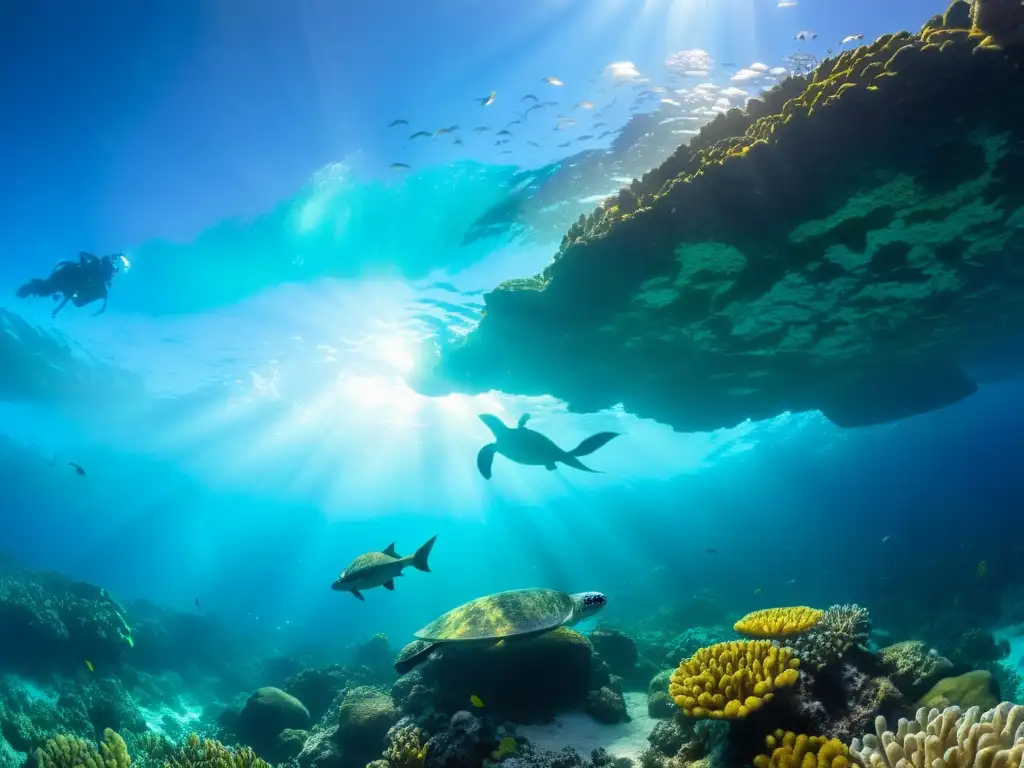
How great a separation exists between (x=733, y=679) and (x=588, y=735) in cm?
392

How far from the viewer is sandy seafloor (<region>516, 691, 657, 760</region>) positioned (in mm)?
6930

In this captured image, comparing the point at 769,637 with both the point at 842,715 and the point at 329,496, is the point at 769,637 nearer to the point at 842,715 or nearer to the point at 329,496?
the point at 842,715

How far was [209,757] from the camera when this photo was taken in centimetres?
655

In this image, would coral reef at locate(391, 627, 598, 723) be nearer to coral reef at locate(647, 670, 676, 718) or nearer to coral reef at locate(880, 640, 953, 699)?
coral reef at locate(647, 670, 676, 718)

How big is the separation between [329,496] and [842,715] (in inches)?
2758

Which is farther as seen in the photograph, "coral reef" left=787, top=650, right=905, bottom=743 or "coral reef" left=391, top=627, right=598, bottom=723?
"coral reef" left=391, top=627, right=598, bottom=723

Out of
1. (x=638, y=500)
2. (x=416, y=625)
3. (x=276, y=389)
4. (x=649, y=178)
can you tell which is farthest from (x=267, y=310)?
(x=638, y=500)

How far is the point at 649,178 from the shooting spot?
10211mm

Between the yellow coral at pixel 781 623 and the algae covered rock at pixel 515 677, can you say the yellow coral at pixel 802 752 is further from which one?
the algae covered rock at pixel 515 677

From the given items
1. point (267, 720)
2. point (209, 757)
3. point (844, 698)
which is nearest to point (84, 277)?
point (209, 757)

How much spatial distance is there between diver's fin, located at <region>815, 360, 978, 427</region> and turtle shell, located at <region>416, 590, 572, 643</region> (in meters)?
17.0

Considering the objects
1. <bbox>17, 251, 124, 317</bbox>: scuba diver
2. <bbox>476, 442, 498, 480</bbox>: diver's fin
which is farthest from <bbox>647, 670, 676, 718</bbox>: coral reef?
<bbox>17, 251, 124, 317</bbox>: scuba diver

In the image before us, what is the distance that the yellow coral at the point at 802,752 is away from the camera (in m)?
3.71

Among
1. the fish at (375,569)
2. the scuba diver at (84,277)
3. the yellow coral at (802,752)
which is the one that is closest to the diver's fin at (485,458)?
the fish at (375,569)
